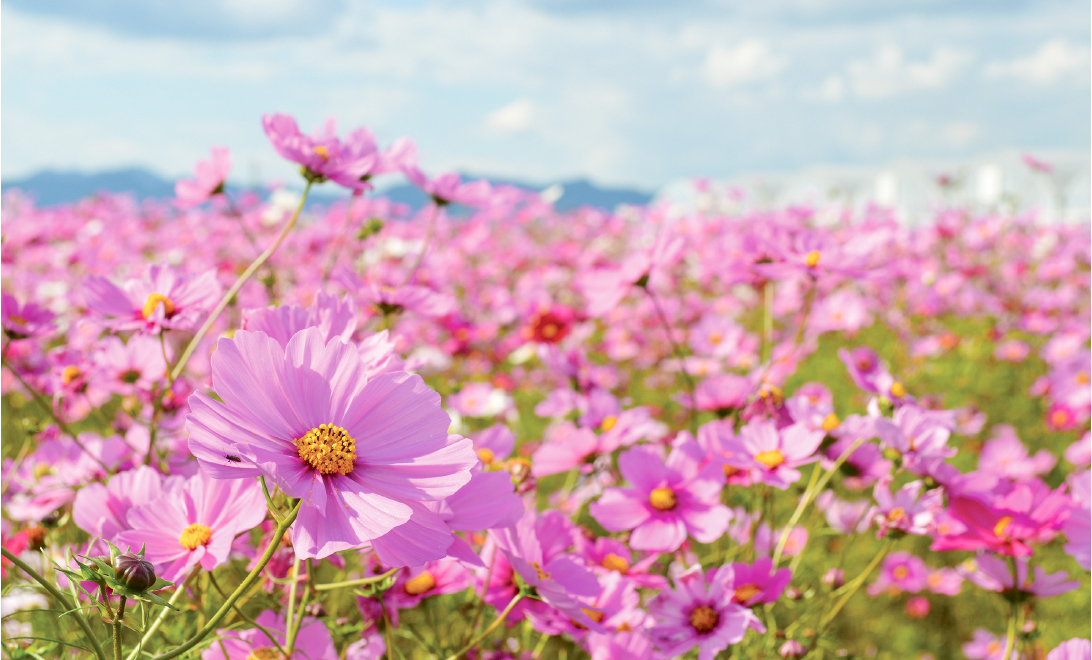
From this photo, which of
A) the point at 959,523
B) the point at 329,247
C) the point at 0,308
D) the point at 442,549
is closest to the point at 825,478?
the point at 959,523

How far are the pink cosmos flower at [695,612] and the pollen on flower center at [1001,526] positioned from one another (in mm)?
337

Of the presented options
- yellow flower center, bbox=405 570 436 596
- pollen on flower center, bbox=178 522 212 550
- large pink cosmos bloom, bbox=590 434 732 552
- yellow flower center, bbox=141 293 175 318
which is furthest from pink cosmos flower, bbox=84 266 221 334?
large pink cosmos bloom, bbox=590 434 732 552

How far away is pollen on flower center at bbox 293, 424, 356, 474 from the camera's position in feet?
1.61

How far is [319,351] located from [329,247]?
9.03 feet

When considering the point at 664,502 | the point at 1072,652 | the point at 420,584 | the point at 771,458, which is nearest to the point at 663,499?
the point at 664,502

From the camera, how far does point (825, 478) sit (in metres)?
0.90

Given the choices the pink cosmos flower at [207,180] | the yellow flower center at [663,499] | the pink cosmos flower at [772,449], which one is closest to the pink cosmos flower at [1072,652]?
the pink cosmos flower at [772,449]

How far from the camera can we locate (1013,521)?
34.0 inches

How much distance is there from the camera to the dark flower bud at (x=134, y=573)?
44cm

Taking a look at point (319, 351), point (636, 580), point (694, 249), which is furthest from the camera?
point (694, 249)

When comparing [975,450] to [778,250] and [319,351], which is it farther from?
[319,351]

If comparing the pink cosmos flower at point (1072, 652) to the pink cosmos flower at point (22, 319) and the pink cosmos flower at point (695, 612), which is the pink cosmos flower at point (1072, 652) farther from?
the pink cosmos flower at point (22, 319)

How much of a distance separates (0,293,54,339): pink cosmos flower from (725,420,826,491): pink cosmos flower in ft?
2.98

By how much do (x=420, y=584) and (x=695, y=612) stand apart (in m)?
0.31
